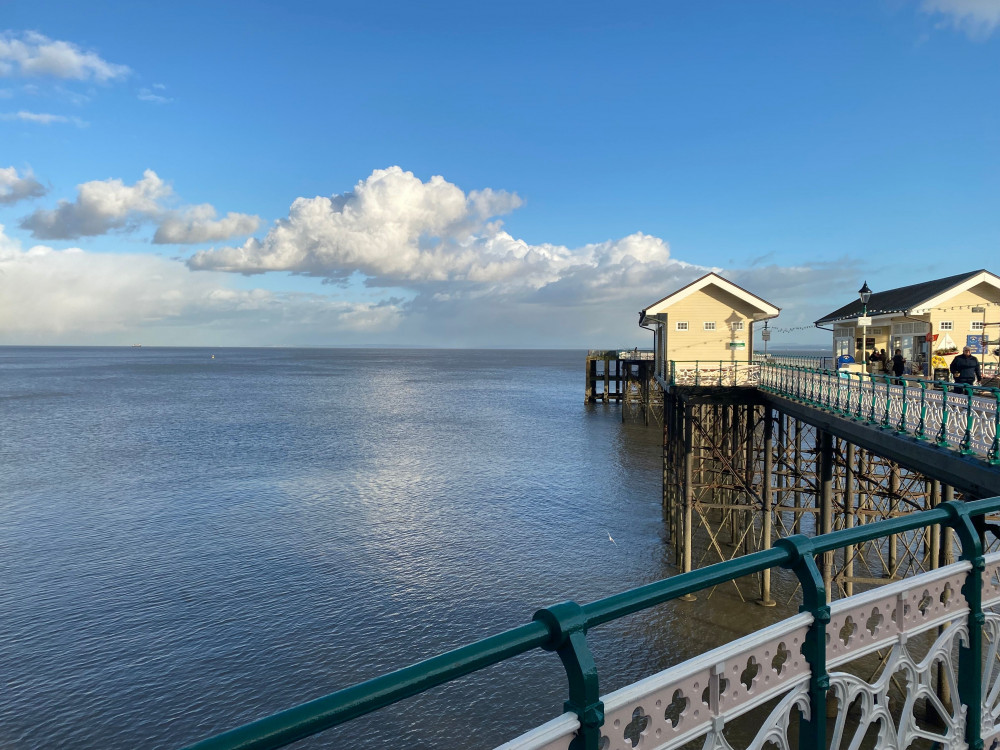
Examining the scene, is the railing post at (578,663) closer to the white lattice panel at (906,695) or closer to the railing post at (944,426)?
the white lattice panel at (906,695)

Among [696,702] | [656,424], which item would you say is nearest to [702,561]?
[696,702]

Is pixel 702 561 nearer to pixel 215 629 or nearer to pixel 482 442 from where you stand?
pixel 215 629

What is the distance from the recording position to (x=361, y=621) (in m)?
16.8

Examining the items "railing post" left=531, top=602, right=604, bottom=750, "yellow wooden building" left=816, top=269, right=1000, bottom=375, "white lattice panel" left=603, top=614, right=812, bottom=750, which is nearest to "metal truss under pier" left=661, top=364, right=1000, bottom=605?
"yellow wooden building" left=816, top=269, right=1000, bottom=375

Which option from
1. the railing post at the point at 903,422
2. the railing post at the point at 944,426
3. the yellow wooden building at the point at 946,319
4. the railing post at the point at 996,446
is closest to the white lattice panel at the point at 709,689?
the railing post at the point at 996,446

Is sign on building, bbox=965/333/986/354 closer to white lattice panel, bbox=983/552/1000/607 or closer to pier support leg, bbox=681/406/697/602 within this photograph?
pier support leg, bbox=681/406/697/602

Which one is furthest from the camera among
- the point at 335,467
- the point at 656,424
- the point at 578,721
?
the point at 656,424

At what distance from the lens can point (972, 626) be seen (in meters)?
3.45

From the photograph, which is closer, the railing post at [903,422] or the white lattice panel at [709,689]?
the white lattice panel at [709,689]

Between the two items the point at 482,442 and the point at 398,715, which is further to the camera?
the point at 482,442

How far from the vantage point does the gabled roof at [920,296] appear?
80.6 ft

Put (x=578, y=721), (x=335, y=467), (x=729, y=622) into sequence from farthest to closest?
(x=335, y=467), (x=729, y=622), (x=578, y=721)

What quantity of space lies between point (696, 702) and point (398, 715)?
12.0m

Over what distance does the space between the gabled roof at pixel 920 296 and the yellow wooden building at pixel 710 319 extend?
4.79 metres
